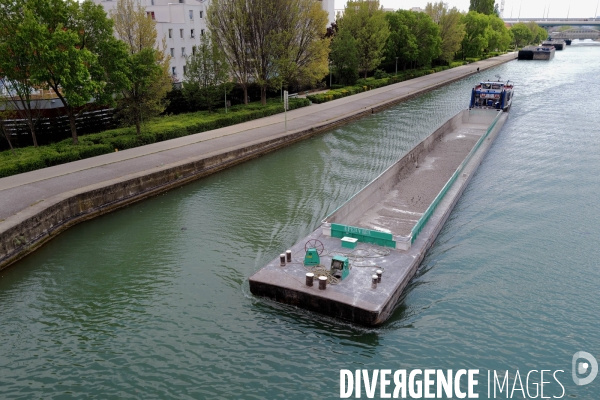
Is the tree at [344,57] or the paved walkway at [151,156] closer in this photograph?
the paved walkway at [151,156]

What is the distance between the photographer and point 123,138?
1049 inches

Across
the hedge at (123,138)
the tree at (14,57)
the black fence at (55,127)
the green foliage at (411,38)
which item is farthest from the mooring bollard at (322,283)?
the green foliage at (411,38)

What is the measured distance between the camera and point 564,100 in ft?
152

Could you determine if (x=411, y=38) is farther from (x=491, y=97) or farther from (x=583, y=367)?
(x=583, y=367)

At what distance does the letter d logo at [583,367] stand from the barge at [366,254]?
4.32m

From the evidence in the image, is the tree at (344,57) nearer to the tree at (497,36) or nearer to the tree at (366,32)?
the tree at (366,32)

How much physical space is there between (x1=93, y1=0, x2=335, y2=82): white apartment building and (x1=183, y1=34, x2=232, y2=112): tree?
1435 centimetres

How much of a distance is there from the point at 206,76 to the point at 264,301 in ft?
87.9

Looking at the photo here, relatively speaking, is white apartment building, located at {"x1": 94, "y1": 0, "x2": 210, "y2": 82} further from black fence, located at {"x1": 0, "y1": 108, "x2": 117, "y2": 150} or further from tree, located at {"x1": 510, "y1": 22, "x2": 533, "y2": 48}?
tree, located at {"x1": 510, "y1": 22, "x2": 533, "y2": 48}

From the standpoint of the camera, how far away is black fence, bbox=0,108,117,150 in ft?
85.0

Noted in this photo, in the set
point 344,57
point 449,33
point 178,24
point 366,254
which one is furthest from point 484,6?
point 366,254

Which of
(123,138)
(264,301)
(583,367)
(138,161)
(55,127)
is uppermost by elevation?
(55,127)

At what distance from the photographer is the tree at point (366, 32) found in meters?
53.1

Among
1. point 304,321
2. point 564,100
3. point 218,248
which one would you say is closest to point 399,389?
point 304,321
